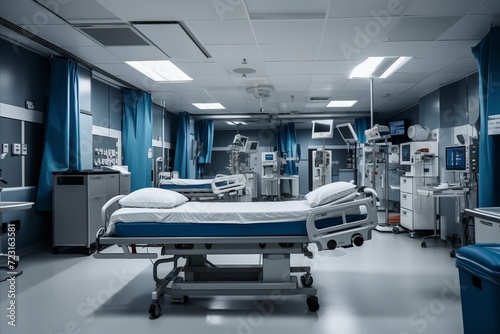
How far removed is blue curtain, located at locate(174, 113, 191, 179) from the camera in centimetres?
924

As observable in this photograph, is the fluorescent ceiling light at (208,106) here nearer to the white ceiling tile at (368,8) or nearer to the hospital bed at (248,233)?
the white ceiling tile at (368,8)

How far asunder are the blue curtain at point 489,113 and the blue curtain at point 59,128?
209 inches

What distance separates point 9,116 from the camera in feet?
13.7

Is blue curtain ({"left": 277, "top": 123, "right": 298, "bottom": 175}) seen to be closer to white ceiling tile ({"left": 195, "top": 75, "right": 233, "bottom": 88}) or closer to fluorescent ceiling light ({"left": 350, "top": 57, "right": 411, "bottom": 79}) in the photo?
white ceiling tile ({"left": 195, "top": 75, "right": 233, "bottom": 88})

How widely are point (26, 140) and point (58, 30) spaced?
157cm

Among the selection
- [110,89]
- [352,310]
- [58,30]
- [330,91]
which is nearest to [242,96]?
[330,91]

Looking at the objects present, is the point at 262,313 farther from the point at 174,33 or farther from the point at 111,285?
the point at 174,33

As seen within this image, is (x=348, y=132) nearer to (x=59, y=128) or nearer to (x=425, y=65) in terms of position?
(x=425, y=65)

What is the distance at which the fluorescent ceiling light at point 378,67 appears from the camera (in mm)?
5008

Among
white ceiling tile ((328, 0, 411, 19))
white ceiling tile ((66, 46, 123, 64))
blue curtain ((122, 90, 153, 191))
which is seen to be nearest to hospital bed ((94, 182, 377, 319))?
white ceiling tile ((328, 0, 411, 19))

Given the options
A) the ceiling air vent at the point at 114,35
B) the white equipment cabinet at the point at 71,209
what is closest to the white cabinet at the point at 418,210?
the ceiling air vent at the point at 114,35

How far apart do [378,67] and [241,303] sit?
4.31 metres

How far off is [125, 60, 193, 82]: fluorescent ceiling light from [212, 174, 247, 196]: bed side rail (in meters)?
1.99

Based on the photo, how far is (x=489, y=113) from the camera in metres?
3.67
